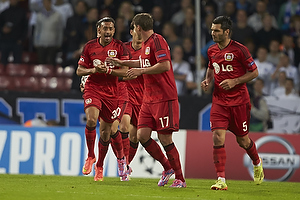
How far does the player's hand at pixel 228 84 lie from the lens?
8.77 m

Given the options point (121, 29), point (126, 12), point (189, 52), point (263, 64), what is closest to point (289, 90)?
point (263, 64)

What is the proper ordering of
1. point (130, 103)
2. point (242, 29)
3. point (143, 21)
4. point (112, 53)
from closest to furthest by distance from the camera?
point (143, 21), point (112, 53), point (130, 103), point (242, 29)

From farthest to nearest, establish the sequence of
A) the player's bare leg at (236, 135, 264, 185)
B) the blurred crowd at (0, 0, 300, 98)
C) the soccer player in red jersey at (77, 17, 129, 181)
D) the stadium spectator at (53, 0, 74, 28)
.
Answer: the stadium spectator at (53, 0, 74, 28) → the blurred crowd at (0, 0, 300, 98) → the soccer player in red jersey at (77, 17, 129, 181) → the player's bare leg at (236, 135, 264, 185)

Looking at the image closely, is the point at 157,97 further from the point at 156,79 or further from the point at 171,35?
the point at 171,35

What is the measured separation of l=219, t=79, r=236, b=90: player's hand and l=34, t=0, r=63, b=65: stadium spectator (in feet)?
28.3

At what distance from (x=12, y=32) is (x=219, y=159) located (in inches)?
376

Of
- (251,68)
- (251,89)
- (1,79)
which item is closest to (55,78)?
(1,79)

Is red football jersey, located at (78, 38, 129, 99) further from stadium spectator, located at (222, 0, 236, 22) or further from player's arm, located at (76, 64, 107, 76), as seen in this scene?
stadium spectator, located at (222, 0, 236, 22)

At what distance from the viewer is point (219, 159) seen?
862cm

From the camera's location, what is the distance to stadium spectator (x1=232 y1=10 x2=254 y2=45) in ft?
53.1

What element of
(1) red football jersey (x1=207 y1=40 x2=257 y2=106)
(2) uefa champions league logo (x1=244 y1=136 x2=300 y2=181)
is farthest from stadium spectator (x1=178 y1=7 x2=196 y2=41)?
(1) red football jersey (x1=207 y1=40 x2=257 y2=106)

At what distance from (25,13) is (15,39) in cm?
78

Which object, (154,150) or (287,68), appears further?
(287,68)

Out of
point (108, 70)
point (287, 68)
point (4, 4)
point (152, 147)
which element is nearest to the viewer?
point (152, 147)
